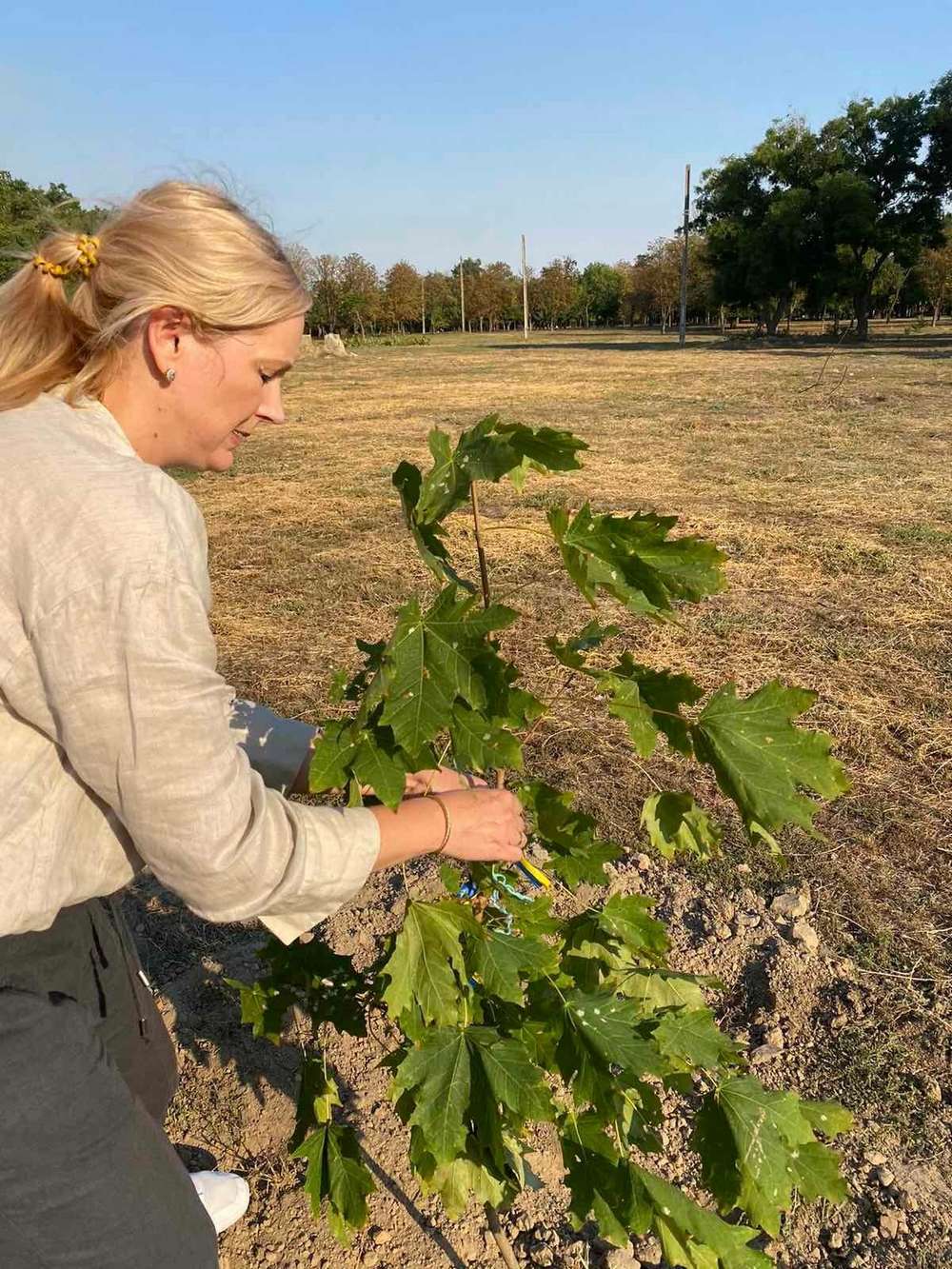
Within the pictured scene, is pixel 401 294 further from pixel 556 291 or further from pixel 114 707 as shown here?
pixel 114 707

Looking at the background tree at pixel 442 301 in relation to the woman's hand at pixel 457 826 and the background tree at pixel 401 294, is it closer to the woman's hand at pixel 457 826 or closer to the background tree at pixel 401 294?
the background tree at pixel 401 294

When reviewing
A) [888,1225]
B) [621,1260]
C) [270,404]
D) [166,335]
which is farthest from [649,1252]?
[166,335]

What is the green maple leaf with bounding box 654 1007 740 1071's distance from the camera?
158 centimetres

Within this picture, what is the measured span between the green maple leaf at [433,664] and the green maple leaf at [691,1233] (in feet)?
3.05

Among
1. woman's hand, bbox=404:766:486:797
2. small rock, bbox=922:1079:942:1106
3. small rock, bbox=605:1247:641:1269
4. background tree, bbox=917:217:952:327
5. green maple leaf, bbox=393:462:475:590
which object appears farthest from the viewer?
background tree, bbox=917:217:952:327

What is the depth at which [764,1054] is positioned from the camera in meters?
2.58

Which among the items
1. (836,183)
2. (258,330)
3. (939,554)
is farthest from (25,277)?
(836,183)

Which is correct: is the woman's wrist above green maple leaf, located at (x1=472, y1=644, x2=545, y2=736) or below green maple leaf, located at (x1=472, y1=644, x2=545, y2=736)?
below

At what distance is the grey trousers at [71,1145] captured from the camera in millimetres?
1279

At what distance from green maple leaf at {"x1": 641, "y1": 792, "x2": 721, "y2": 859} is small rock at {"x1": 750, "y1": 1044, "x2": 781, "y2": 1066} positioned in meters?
1.10

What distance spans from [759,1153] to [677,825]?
0.54m

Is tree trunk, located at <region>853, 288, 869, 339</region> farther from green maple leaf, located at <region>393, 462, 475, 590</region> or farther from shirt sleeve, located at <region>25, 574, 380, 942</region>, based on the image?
shirt sleeve, located at <region>25, 574, 380, 942</region>

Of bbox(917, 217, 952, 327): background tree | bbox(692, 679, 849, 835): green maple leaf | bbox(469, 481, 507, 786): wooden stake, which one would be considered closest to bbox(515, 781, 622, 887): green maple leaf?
bbox(469, 481, 507, 786): wooden stake

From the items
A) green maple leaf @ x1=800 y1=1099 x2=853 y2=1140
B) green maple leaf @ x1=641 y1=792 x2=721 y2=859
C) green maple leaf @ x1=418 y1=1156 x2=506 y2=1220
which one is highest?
green maple leaf @ x1=641 y1=792 x2=721 y2=859
